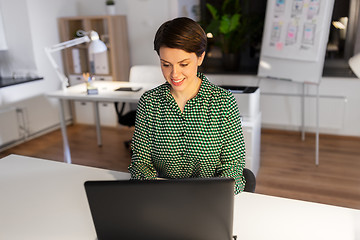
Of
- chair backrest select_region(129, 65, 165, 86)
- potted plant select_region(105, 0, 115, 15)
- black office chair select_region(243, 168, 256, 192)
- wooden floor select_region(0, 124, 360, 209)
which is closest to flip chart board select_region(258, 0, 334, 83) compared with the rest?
wooden floor select_region(0, 124, 360, 209)

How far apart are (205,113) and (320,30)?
2.39 meters

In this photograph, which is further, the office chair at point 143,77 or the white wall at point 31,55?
the white wall at point 31,55

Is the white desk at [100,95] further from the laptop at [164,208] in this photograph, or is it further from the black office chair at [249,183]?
the laptop at [164,208]

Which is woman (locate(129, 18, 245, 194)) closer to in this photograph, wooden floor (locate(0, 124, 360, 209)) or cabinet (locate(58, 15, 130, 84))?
wooden floor (locate(0, 124, 360, 209))

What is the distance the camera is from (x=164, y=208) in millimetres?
926

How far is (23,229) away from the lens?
1.24m

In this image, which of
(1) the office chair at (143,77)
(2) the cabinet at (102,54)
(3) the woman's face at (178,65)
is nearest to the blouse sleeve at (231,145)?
(3) the woman's face at (178,65)

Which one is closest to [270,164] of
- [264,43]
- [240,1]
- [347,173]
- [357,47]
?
[347,173]

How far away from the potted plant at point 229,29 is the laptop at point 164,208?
3.36m

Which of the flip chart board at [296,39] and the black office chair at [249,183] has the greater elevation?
the flip chart board at [296,39]

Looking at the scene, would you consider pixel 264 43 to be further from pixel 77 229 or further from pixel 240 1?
pixel 77 229

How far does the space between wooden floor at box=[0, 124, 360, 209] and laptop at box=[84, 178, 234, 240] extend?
2.03 m

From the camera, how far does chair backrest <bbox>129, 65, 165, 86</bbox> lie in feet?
12.0

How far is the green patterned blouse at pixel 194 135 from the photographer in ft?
4.64
